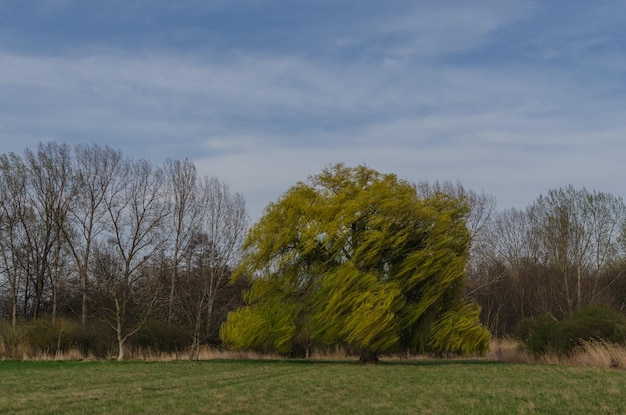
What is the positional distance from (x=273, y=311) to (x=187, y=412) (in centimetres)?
1641

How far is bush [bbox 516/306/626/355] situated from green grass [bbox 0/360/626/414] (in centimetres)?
714

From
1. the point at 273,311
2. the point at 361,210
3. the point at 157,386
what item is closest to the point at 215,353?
the point at 273,311

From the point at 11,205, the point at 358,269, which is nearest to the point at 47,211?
the point at 11,205

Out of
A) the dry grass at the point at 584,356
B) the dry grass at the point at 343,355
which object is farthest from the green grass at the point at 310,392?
the dry grass at the point at 343,355

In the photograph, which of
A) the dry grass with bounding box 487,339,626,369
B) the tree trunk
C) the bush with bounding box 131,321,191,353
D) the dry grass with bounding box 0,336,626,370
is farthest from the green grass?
the bush with bounding box 131,321,191,353

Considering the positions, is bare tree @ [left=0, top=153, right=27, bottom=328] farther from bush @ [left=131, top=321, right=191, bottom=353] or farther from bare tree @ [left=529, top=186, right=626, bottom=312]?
bare tree @ [left=529, top=186, right=626, bottom=312]

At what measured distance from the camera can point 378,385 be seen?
17.6m

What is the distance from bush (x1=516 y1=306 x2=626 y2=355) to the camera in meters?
29.0

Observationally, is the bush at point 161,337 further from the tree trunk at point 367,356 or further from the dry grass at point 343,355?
the tree trunk at point 367,356

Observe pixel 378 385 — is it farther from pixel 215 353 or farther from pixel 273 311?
pixel 215 353

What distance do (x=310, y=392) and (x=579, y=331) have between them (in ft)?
61.8

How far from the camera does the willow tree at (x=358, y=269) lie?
27000 millimetres

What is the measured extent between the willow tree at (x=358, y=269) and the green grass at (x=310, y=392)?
14.9 feet

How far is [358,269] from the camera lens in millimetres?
27938
